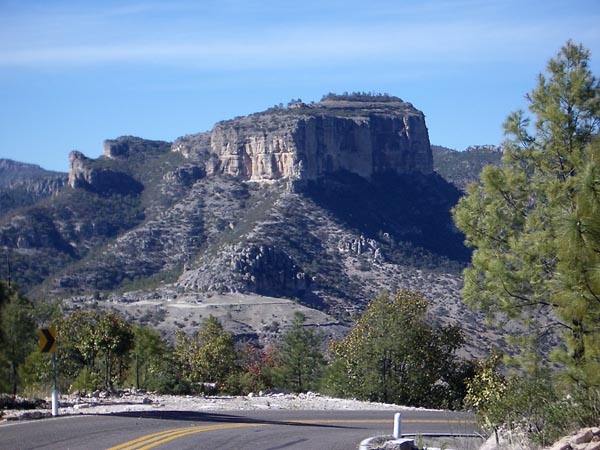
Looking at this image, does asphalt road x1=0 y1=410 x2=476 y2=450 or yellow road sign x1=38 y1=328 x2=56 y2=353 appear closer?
asphalt road x1=0 y1=410 x2=476 y2=450

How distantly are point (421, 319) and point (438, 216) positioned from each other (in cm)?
7788

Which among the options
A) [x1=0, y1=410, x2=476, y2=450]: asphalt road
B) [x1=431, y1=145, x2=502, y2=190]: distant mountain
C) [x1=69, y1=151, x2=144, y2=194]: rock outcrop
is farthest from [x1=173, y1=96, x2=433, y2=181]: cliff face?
[x1=0, y1=410, x2=476, y2=450]: asphalt road

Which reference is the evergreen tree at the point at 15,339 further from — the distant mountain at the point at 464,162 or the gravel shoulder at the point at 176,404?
the distant mountain at the point at 464,162

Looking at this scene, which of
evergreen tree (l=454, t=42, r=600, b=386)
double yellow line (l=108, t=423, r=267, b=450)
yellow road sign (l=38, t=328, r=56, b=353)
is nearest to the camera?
double yellow line (l=108, t=423, r=267, b=450)

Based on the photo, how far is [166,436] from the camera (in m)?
13.9

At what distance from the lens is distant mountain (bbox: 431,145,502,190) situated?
118787 millimetres

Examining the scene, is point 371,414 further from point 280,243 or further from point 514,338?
point 280,243

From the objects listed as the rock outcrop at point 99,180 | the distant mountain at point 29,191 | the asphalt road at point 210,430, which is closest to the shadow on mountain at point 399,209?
the rock outcrop at point 99,180

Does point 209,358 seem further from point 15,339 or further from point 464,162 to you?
point 464,162

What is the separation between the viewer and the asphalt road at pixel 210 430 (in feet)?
42.7

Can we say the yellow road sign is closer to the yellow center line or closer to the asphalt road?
the asphalt road

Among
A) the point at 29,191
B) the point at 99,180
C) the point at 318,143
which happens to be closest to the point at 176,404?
the point at 318,143

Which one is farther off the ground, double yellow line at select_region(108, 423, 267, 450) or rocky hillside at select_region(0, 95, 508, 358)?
rocky hillside at select_region(0, 95, 508, 358)

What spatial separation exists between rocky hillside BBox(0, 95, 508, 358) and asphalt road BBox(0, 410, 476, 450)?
49.1 metres
